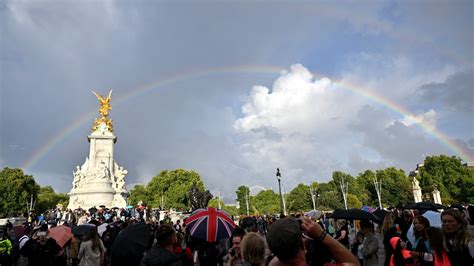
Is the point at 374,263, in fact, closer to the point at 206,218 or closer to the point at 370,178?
the point at 206,218

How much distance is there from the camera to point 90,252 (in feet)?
21.3

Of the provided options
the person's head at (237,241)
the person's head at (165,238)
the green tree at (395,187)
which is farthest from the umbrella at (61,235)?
the green tree at (395,187)

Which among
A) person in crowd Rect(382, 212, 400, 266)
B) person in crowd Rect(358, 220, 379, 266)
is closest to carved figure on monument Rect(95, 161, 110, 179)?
person in crowd Rect(358, 220, 379, 266)

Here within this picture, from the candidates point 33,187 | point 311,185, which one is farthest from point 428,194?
point 33,187

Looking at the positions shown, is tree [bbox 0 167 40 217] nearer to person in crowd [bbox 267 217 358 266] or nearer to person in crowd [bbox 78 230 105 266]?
person in crowd [bbox 78 230 105 266]

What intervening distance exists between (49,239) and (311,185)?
91.0 meters

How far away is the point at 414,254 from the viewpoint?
14.5 feet

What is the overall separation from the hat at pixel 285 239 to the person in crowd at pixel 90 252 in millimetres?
5731

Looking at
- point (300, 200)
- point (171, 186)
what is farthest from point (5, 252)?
point (300, 200)

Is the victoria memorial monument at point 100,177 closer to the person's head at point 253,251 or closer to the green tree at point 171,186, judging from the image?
the green tree at point 171,186

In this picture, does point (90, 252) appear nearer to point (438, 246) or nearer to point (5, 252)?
point (5, 252)

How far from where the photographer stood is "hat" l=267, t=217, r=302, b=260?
2.05 metres

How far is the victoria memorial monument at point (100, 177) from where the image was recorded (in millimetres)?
42188

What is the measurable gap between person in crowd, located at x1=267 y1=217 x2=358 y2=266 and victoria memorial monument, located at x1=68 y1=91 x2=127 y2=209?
4388 centimetres
